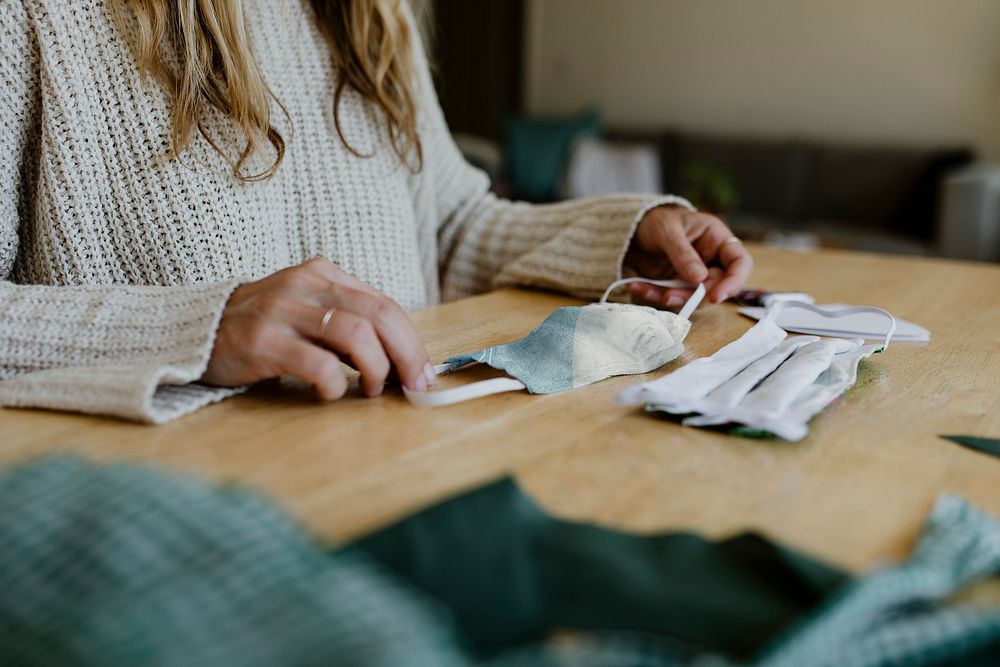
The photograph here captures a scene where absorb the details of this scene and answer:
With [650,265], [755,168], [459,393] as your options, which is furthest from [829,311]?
[755,168]

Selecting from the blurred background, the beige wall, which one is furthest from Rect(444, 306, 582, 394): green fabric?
the beige wall

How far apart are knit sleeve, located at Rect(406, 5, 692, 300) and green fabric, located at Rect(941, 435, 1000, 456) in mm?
458

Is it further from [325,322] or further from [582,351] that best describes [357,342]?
[582,351]

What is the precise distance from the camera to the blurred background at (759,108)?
448 centimetres

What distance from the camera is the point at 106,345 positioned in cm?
63

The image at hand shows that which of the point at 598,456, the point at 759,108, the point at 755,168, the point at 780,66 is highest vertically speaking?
the point at 598,456

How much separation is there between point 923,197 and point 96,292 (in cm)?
453

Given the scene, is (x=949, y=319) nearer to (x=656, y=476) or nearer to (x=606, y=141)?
(x=656, y=476)

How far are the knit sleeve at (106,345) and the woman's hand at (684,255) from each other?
0.49 m

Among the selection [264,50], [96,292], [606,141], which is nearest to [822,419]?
[96,292]

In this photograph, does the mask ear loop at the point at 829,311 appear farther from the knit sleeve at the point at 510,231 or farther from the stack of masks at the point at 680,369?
the knit sleeve at the point at 510,231

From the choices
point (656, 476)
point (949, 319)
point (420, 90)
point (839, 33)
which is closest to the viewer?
point (656, 476)

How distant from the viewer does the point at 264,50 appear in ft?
3.19

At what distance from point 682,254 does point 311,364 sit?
19.4 inches
